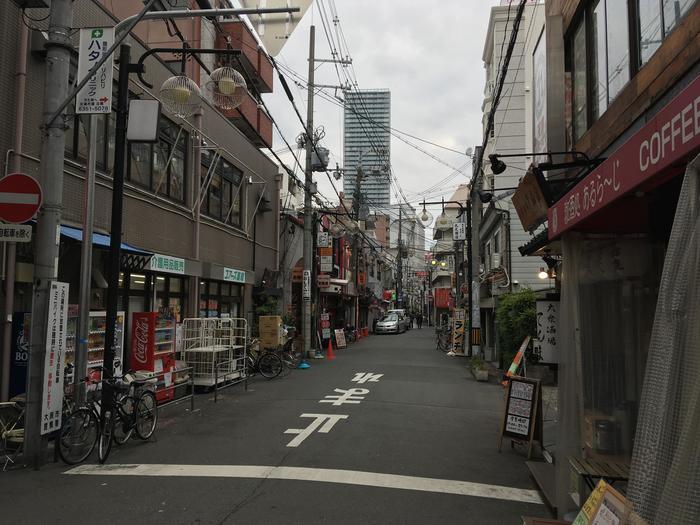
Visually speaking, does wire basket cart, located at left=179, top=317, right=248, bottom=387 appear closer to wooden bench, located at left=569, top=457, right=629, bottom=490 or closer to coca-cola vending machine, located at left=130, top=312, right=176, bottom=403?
coca-cola vending machine, located at left=130, top=312, right=176, bottom=403

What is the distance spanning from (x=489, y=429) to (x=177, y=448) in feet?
17.4

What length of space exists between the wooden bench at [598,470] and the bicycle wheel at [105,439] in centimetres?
582

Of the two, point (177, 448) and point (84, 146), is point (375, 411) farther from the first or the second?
point (84, 146)

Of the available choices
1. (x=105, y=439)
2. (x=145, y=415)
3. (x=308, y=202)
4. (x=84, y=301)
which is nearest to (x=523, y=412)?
(x=145, y=415)

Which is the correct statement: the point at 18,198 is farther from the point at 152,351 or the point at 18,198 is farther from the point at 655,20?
the point at 655,20

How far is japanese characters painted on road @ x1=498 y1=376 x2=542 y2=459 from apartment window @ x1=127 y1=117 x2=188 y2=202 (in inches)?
394

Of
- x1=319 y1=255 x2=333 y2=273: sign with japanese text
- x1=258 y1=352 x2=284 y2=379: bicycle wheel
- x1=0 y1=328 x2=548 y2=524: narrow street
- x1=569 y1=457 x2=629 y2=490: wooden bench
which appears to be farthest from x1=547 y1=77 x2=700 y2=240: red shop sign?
x1=319 y1=255 x2=333 y2=273: sign with japanese text

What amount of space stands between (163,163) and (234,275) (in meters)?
5.21

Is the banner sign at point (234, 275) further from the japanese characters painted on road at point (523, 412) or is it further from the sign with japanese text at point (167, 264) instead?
the japanese characters painted on road at point (523, 412)

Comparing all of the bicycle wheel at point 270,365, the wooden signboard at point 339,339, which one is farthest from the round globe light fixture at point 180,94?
the wooden signboard at point 339,339

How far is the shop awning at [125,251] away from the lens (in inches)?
368

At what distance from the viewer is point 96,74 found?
7605 millimetres

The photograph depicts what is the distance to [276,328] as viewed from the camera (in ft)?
59.2

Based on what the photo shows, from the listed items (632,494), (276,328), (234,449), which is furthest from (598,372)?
(276,328)
